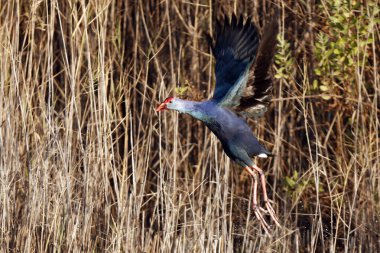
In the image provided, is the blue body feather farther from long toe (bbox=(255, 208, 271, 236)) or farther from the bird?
long toe (bbox=(255, 208, 271, 236))

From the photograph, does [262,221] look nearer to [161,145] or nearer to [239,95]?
[239,95]

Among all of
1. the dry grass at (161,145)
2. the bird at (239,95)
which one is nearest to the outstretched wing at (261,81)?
the bird at (239,95)

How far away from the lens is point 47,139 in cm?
423

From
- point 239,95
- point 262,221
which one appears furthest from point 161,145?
point 262,221

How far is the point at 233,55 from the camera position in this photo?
433 centimetres

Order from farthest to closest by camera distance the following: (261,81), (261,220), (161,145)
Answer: (161,145), (261,81), (261,220)

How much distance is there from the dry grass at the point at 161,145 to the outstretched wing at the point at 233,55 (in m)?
0.28

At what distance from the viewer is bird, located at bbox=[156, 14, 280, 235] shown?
416cm

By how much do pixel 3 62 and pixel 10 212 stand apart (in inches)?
36.1

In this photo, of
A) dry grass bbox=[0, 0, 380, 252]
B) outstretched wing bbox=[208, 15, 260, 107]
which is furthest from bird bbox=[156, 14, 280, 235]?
dry grass bbox=[0, 0, 380, 252]

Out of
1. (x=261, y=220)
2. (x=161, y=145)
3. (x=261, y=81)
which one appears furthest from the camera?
(x=161, y=145)

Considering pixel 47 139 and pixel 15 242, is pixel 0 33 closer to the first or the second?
pixel 47 139

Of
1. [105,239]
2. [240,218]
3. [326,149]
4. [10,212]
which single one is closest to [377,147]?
[326,149]

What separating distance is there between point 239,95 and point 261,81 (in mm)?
126
